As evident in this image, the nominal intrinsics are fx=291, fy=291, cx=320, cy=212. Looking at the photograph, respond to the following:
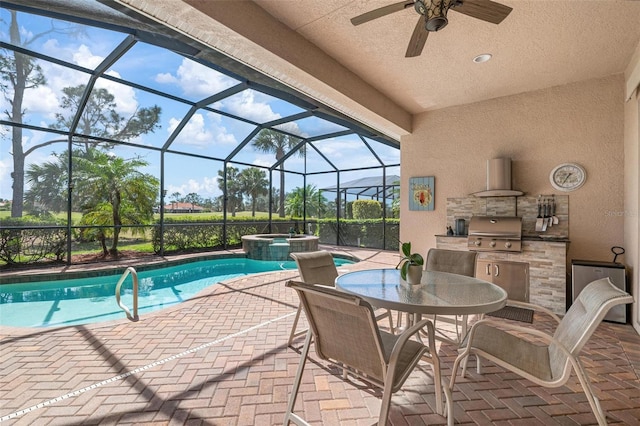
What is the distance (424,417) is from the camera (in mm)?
1842

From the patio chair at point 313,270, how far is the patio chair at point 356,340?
1.06m

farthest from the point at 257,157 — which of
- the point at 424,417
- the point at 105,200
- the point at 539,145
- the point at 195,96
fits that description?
the point at 424,417

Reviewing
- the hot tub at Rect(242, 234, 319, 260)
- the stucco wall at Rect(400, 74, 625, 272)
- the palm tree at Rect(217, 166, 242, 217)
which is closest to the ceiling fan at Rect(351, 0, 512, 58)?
the stucco wall at Rect(400, 74, 625, 272)

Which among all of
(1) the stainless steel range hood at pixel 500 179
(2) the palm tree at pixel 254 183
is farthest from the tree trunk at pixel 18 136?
(1) the stainless steel range hood at pixel 500 179

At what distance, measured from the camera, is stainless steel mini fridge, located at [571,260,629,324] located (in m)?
3.50

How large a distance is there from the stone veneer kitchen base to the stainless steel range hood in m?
0.81

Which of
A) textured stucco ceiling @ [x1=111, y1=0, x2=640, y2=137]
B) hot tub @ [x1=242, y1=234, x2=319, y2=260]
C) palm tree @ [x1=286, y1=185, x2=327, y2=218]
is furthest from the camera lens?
palm tree @ [x1=286, y1=185, x2=327, y2=218]

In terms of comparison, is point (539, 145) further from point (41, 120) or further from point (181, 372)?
point (41, 120)

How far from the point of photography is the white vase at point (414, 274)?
7.47 feet

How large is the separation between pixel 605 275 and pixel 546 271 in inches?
22.7

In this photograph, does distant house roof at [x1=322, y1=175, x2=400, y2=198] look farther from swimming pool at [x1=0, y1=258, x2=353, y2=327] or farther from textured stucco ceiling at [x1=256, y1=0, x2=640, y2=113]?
textured stucco ceiling at [x1=256, y1=0, x2=640, y2=113]

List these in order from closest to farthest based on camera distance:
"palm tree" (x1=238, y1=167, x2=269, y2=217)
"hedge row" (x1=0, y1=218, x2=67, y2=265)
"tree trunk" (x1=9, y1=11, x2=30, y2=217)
Result: "tree trunk" (x1=9, y1=11, x2=30, y2=217), "hedge row" (x1=0, y1=218, x2=67, y2=265), "palm tree" (x1=238, y1=167, x2=269, y2=217)

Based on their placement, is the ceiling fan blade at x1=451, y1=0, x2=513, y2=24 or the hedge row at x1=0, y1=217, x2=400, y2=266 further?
the hedge row at x1=0, y1=217, x2=400, y2=266

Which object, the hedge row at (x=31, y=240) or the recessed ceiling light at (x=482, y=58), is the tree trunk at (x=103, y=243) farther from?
the recessed ceiling light at (x=482, y=58)
